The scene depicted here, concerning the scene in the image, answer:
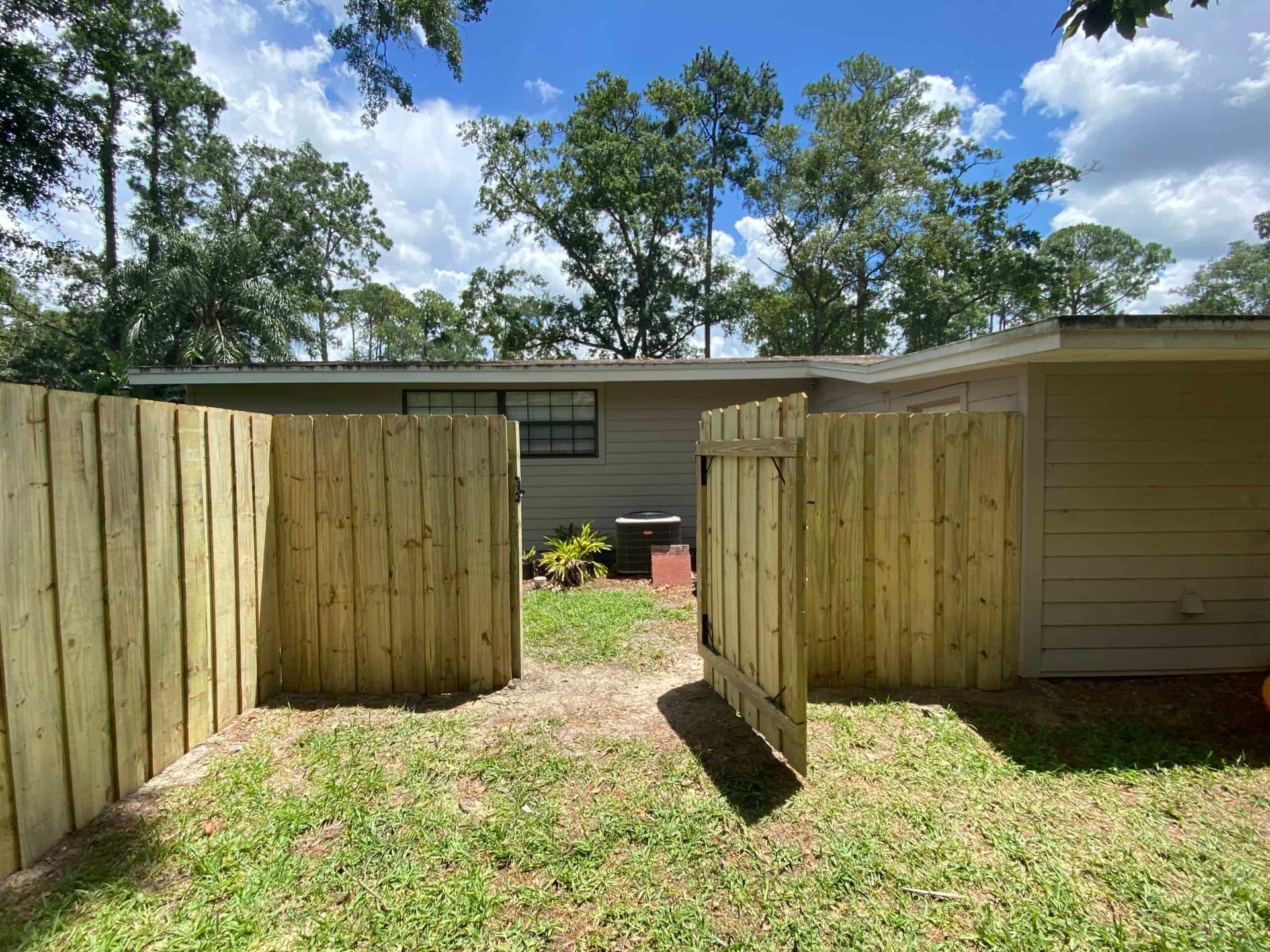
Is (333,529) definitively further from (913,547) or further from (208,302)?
(208,302)

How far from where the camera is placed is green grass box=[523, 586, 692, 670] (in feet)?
14.7

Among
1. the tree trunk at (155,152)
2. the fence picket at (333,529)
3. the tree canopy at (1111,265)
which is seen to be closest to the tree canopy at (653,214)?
the tree trunk at (155,152)

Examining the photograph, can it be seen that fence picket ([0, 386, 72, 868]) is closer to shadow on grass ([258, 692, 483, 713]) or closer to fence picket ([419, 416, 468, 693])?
shadow on grass ([258, 692, 483, 713])

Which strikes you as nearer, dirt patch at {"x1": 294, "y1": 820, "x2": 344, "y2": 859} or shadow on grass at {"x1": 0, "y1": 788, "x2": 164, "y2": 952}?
shadow on grass at {"x1": 0, "y1": 788, "x2": 164, "y2": 952}

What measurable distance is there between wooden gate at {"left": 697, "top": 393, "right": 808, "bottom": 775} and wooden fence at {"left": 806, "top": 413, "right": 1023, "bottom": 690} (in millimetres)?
661

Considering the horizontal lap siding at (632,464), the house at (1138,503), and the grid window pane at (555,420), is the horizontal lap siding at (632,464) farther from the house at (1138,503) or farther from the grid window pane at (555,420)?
the house at (1138,503)

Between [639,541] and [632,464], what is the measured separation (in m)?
1.31

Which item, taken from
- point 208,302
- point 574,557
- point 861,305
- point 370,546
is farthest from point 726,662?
point 861,305

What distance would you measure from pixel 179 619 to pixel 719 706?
111 inches

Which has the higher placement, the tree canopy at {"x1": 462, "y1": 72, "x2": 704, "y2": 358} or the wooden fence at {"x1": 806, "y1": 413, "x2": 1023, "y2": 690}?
the tree canopy at {"x1": 462, "y1": 72, "x2": 704, "y2": 358}

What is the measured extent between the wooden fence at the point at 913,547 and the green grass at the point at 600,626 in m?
1.39

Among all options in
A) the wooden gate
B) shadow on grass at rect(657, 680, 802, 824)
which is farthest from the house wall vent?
shadow on grass at rect(657, 680, 802, 824)

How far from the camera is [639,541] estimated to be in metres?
7.38

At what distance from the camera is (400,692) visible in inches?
145
